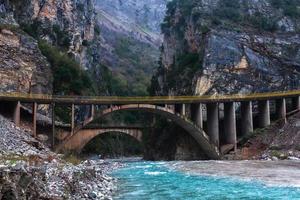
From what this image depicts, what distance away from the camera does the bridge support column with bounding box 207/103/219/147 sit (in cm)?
6247

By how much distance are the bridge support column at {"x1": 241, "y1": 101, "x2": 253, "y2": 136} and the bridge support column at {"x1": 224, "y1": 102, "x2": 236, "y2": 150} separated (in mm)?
1755

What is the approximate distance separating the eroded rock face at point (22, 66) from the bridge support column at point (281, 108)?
32371 millimetres

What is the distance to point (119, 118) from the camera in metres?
114

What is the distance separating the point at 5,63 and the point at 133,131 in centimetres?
2369

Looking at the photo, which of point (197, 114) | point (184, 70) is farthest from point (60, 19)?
point (197, 114)

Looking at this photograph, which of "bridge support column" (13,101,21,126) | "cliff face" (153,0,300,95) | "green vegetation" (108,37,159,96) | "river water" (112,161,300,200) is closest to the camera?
"river water" (112,161,300,200)

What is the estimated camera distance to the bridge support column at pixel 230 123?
→ 61891 mm

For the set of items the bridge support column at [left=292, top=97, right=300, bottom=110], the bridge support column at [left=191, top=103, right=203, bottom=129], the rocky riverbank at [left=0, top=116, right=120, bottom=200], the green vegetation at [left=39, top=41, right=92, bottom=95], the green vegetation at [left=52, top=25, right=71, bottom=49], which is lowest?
the rocky riverbank at [left=0, top=116, right=120, bottom=200]

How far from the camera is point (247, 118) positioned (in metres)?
63.1

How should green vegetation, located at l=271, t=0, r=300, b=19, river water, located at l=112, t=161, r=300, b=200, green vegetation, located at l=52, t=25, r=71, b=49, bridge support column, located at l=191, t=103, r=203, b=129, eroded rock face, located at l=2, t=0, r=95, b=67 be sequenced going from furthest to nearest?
green vegetation, located at l=52, t=25, r=71, b=49
green vegetation, located at l=271, t=0, r=300, b=19
eroded rock face, located at l=2, t=0, r=95, b=67
bridge support column, located at l=191, t=103, r=203, b=129
river water, located at l=112, t=161, r=300, b=200

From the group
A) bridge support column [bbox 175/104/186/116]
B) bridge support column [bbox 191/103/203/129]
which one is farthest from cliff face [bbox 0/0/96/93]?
bridge support column [bbox 191/103/203/129]

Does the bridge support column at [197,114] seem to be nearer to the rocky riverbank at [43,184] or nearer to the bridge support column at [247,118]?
the bridge support column at [247,118]

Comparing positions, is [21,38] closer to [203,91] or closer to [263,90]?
[203,91]

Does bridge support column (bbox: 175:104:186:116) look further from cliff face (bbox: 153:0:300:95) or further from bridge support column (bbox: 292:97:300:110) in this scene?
bridge support column (bbox: 292:97:300:110)
